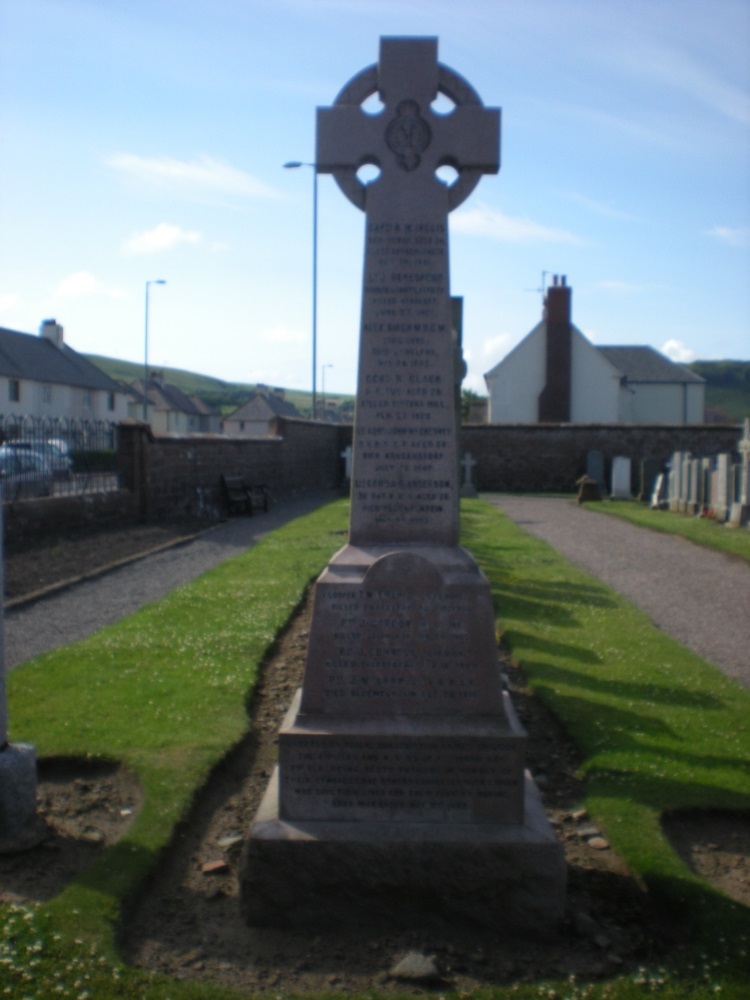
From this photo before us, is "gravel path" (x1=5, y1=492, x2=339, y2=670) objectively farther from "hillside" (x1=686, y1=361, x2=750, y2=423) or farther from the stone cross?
"hillside" (x1=686, y1=361, x2=750, y2=423)

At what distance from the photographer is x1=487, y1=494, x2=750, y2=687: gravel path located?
30.1 feet

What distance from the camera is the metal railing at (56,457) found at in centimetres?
1464

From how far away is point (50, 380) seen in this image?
182 feet

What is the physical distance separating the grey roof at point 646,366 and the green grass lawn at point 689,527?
92.0ft

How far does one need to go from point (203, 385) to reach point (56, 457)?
153 m

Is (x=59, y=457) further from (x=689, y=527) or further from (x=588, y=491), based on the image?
(x=588, y=491)

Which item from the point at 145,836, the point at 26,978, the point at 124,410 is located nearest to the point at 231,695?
Answer: the point at 145,836

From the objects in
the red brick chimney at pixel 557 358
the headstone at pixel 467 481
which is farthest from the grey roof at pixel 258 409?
the headstone at pixel 467 481

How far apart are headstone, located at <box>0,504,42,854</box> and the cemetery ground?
96 mm

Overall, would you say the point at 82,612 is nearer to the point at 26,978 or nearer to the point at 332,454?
the point at 26,978

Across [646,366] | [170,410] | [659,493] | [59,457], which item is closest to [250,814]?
[59,457]

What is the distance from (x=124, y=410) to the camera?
228ft

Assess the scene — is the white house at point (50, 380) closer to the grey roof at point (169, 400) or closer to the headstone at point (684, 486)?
the grey roof at point (169, 400)

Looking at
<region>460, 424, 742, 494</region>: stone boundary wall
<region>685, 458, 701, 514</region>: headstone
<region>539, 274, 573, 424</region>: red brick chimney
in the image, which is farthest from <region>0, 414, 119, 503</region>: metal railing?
<region>539, 274, 573, 424</region>: red brick chimney
